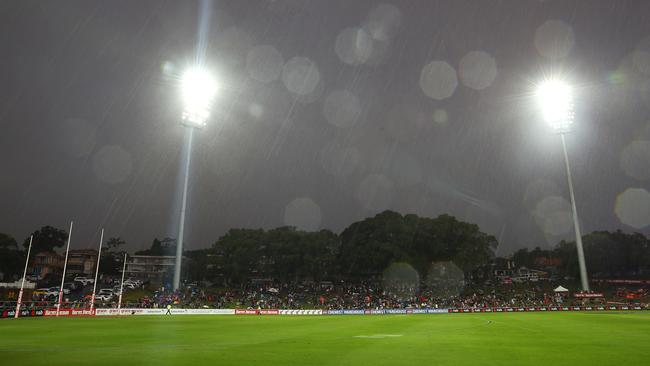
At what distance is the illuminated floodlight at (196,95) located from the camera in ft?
189

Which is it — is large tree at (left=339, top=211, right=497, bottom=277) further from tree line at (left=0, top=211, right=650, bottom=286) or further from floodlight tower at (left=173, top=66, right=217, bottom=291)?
floodlight tower at (left=173, top=66, right=217, bottom=291)

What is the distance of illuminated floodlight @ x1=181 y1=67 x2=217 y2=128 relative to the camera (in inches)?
2264

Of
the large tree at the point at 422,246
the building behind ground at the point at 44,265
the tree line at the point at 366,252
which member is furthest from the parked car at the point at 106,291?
the large tree at the point at 422,246

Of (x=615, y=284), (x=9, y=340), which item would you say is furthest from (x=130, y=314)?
(x=615, y=284)

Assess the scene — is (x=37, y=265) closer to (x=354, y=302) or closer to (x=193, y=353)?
(x=354, y=302)

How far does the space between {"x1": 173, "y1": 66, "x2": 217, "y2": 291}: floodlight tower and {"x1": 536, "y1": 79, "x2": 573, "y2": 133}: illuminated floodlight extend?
48601 millimetres

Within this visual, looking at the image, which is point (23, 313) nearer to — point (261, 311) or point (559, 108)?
point (261, 311)

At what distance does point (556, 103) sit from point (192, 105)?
53.8 m

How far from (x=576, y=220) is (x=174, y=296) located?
207 feet

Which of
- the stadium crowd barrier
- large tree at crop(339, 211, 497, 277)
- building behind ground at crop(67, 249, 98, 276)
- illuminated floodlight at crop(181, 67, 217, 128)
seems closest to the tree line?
large tree at crop(339, 211, 497, 277)

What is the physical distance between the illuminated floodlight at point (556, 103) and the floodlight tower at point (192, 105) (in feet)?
159

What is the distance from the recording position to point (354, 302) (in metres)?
73.6

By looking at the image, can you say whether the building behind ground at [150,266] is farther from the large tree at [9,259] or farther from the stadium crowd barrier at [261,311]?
the stadium crowd barrier at [261,311]

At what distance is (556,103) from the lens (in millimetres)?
61844
